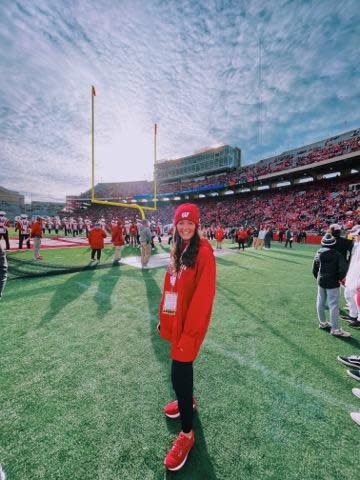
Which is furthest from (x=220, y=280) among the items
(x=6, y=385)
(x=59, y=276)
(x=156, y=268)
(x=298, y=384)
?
(x=6, y=385)

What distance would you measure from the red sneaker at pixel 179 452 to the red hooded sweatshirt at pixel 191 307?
696 mm

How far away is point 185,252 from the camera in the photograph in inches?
70.4

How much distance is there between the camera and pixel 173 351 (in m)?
1.66

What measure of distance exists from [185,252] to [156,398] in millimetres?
1662

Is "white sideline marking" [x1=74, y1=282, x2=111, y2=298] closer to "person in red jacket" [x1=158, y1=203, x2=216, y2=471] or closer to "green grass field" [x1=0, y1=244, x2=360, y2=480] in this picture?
"green grass field" [x1=0, y1=244, x2=360, y2=480]

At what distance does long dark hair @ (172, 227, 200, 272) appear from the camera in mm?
1742

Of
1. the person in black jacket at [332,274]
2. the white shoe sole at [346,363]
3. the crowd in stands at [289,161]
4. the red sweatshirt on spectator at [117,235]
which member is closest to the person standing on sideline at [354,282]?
the person in black jacket at [332,274]

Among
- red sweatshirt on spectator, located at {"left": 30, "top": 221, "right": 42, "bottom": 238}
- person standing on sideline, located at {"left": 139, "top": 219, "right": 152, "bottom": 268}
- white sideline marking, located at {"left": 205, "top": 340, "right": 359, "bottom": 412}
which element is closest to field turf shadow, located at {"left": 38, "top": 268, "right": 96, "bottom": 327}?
person standing on sideline, located at {"left": 139, "top": 219, "right": 152, "bottom": 268}

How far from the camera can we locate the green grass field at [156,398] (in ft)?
5.37

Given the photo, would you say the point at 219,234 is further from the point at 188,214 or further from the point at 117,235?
the point at 188,214

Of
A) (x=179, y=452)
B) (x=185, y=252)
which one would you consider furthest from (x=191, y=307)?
(x=179, y=452)

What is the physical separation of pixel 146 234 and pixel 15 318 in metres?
5.06

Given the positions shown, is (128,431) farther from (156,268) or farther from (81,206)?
(81,206)

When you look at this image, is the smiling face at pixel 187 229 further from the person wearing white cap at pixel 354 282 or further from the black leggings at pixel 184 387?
the person wearing white cap at pixel 354 282
